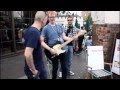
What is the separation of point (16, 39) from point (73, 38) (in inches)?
→ 133

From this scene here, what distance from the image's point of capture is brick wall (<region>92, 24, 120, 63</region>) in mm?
4398

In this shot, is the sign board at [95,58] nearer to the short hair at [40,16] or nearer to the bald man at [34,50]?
the bald man at [34,50]

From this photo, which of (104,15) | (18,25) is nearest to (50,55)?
(104,15)

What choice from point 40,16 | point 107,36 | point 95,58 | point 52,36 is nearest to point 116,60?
point 95,58

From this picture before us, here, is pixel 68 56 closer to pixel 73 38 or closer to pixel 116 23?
pixel 73 38

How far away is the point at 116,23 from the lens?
4.43 metres

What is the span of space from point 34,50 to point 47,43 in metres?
0.91

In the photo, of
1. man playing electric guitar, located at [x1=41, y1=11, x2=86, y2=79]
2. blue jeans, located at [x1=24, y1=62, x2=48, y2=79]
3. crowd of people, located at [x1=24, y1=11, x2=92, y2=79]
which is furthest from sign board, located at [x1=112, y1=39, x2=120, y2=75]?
blue jeans, located at [x1=24, y1=62, x2=48, y2=79]

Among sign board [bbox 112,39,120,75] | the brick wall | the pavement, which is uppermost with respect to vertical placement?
the brick wall

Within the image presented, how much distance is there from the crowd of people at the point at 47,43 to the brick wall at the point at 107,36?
1.24 feet

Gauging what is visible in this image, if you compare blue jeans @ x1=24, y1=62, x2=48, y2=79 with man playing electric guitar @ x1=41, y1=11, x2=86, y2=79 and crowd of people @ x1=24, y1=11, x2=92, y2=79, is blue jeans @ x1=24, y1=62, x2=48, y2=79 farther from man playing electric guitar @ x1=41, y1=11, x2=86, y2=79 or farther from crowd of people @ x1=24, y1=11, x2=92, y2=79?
man playing electric guitar @ x1=41, y1=11, x2=86, y2=79

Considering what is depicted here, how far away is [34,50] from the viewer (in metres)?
2.99

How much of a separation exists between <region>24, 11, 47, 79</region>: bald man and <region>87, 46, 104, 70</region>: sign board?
1227 millimetres

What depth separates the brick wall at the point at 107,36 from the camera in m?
4.40
